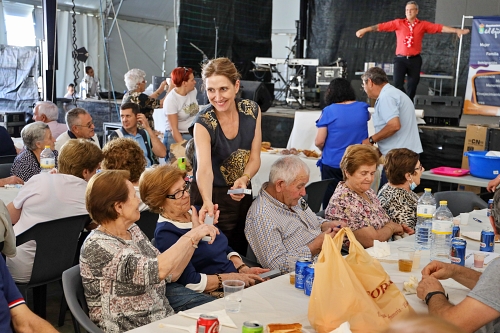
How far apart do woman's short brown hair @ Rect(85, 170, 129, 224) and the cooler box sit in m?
4.15

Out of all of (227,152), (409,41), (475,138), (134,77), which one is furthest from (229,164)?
(409,41)

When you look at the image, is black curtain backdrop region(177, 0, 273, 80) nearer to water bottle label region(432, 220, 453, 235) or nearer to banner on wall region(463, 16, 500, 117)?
banner on wall region(463, 16, 500, 117)

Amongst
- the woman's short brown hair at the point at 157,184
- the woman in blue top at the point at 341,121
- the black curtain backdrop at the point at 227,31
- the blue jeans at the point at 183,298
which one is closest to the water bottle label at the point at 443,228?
the blue jeans at the point at 183,298

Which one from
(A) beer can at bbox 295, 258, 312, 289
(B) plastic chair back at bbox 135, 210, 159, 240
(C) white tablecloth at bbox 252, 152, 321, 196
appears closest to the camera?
(A) beer can at bbox 295, 258, 312, 289

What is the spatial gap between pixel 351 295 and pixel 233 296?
18.8 inches

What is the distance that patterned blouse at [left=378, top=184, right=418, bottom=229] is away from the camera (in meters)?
3.79

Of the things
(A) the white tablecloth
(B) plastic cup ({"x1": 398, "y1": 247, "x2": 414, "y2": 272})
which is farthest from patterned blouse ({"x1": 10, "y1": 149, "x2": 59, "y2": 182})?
(B) plastic cup ({"x1": 398, "y1": 247, "x2": 414, "y2": 272})

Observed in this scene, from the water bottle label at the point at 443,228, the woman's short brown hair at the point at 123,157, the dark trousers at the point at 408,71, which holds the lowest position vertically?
the water bottle label at the point at 443,228

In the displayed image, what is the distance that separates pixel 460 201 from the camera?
4.52 metres

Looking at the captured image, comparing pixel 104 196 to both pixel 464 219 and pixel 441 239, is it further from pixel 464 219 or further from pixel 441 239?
pixel 464 219

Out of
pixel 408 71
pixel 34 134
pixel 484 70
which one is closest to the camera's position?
pixel 34 134

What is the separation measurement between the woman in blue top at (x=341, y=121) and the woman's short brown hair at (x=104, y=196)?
9.84ft

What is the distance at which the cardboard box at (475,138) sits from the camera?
7609mm

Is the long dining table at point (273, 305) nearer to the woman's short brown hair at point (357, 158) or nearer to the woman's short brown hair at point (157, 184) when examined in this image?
the woman's short brown hair at point (157, 184)
